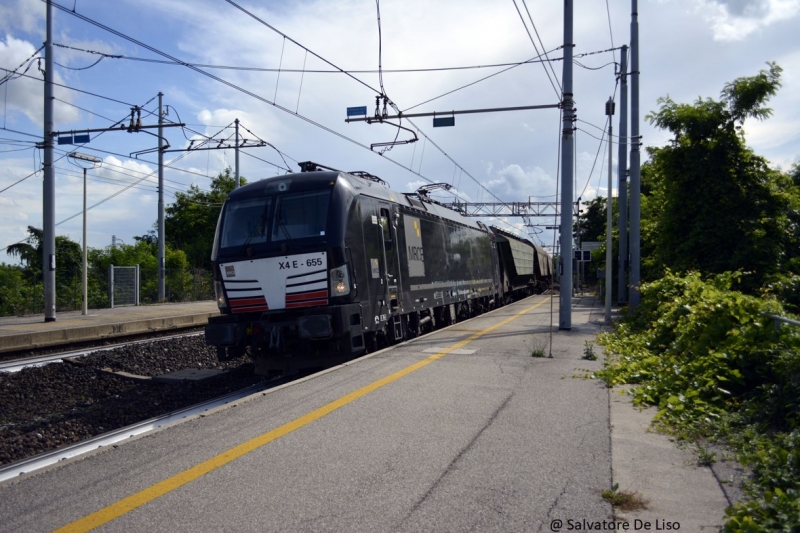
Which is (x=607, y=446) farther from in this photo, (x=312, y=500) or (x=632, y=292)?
(x=632, y=292)

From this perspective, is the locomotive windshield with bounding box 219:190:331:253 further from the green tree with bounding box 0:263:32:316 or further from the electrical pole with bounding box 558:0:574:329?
the green tree with bounding box 0:263:32:316

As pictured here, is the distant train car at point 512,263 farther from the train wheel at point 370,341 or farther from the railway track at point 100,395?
the railway track at point 100,395

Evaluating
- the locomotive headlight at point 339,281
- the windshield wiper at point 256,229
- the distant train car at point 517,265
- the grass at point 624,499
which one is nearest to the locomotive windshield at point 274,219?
the windshield wiper at point 256,229

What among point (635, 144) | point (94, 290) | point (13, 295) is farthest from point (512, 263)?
point (13, 295)

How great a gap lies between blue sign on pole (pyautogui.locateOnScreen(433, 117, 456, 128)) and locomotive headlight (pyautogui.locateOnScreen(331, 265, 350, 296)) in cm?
784

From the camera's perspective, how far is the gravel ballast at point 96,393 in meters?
7.64

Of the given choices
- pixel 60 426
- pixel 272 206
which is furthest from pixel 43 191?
pixel 60 426

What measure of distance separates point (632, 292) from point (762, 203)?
14.6ft

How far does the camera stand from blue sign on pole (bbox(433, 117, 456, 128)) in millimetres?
16312

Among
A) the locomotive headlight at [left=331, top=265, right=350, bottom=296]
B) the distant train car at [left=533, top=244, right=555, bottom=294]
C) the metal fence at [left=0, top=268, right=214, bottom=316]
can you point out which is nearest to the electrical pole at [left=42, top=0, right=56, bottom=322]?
the metal fence at [left=0, top=268, right=214, bottom=316]

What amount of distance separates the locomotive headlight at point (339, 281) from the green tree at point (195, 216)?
4589 centimetres

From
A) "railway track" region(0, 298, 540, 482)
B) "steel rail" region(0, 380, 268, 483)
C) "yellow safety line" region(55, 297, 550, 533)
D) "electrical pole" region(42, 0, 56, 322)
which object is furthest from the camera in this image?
"electrical pole" region(42, 0, 56, 322)

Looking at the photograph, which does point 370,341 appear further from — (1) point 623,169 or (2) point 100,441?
(1) point 623,169

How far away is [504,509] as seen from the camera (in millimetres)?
4152
